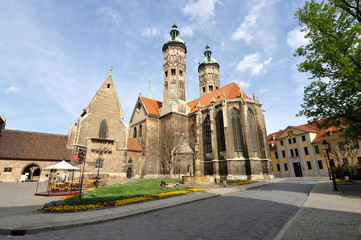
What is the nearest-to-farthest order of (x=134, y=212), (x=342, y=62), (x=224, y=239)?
1. (x=224, y=239)
2. (x=134, y=212)
3. (x=342, y=62)

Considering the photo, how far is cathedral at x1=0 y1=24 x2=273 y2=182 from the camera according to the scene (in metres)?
27.5

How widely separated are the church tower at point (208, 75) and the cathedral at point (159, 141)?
1403cm

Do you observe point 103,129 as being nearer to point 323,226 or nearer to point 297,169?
point 323,226

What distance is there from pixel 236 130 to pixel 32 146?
1307 inches

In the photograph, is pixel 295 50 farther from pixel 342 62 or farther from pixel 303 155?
pixel 303 155

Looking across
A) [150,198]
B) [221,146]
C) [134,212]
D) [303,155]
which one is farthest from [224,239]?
[303,155]

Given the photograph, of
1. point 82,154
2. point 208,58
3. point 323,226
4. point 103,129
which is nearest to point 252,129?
point 103,129

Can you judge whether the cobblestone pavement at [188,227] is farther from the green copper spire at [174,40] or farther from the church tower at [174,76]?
the green copper spire at [174,40]

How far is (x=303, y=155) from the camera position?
130 feet

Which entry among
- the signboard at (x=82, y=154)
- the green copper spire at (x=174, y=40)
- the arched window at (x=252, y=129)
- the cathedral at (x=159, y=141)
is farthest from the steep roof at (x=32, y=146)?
the arched window at (x=252, y=129)

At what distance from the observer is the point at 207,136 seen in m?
35.2

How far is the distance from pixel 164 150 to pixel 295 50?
25585 mm

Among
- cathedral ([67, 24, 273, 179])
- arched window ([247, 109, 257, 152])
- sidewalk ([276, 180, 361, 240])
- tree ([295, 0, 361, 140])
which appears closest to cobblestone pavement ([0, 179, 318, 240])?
sidewalk ([276, 180, 361, 240])

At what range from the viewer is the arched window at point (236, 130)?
3061 cm
